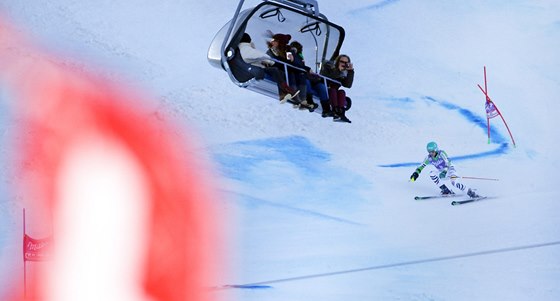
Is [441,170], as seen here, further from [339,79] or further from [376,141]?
[339,79]

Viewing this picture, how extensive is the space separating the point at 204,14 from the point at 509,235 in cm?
340

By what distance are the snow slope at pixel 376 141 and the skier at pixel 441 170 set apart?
143 millimetres

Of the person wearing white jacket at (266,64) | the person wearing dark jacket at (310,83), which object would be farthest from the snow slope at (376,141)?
the person wearing white jacket at (266,64)

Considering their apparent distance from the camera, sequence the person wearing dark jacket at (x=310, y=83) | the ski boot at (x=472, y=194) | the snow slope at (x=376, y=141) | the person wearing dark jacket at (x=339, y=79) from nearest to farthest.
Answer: the person wearing dark jacket at (x=310, y=83) → the person wearing dark jacket at (x=339, y=79) → the snow slope at (x=376, y=141) → the ski boot at (x=472, y=194)

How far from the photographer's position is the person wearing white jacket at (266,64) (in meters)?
6.85

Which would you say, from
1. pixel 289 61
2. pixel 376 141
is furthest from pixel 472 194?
pixel 289 61

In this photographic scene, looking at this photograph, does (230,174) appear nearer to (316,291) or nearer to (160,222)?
(160,222)

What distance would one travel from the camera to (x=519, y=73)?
28.9ft

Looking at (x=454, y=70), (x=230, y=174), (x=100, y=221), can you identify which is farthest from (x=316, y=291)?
(x=454, y=70)

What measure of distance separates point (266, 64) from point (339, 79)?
0.75 metres

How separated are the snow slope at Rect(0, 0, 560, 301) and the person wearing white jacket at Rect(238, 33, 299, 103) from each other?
1.47 meters

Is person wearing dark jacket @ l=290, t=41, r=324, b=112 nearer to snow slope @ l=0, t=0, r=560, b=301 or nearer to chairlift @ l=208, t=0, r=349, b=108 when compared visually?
chairlift @ l=208, t=0, r=349, b=108

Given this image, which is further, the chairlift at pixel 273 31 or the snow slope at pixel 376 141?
the snow slope at pixel 376 141

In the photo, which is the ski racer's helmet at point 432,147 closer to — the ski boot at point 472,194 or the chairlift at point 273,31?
the ski boot at point 472,194
